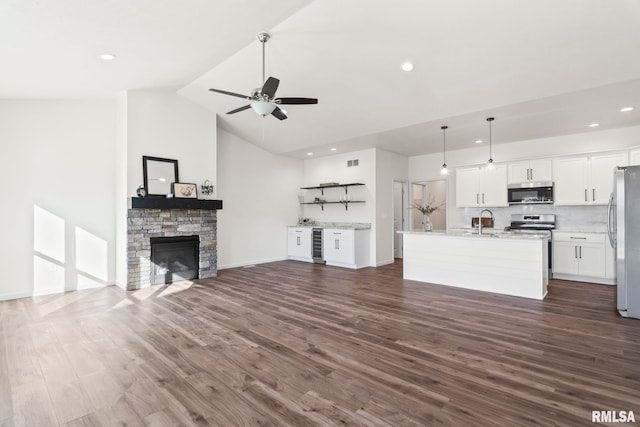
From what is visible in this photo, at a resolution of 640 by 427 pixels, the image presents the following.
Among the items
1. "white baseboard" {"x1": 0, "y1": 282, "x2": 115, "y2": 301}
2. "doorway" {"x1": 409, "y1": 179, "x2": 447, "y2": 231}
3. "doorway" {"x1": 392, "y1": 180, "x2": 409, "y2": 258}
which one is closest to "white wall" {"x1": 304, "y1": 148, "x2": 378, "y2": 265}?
"doorway" {"x1": 392, "y1": 180, "x2": 409, "y2": 258}

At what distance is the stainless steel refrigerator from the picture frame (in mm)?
6388

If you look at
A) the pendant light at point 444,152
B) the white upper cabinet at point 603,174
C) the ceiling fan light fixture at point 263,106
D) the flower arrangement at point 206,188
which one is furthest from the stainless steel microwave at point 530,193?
the flower arrangement at point 206,188

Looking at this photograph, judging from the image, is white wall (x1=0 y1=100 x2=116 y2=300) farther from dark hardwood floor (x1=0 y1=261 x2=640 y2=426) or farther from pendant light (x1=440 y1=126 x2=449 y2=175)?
pendant light (x1=440 y1=126 x2=449 y2=175)

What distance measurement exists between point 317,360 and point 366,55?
143 inches

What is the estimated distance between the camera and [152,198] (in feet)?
17.6

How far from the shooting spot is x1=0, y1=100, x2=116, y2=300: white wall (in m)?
4.75

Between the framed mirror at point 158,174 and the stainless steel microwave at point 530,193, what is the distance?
660cm

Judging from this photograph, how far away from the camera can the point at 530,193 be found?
6.30m

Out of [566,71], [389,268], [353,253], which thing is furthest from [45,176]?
[566,71]

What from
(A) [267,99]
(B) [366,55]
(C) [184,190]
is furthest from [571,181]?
(C) [184,190]

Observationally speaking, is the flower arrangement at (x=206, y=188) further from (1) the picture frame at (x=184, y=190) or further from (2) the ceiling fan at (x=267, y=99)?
(2) the ceiling fan at (x=267, y=99)

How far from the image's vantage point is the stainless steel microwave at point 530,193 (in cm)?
611

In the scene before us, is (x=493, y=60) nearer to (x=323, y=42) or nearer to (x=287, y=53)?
(x=323, y=42)

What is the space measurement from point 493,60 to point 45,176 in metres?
6.61
